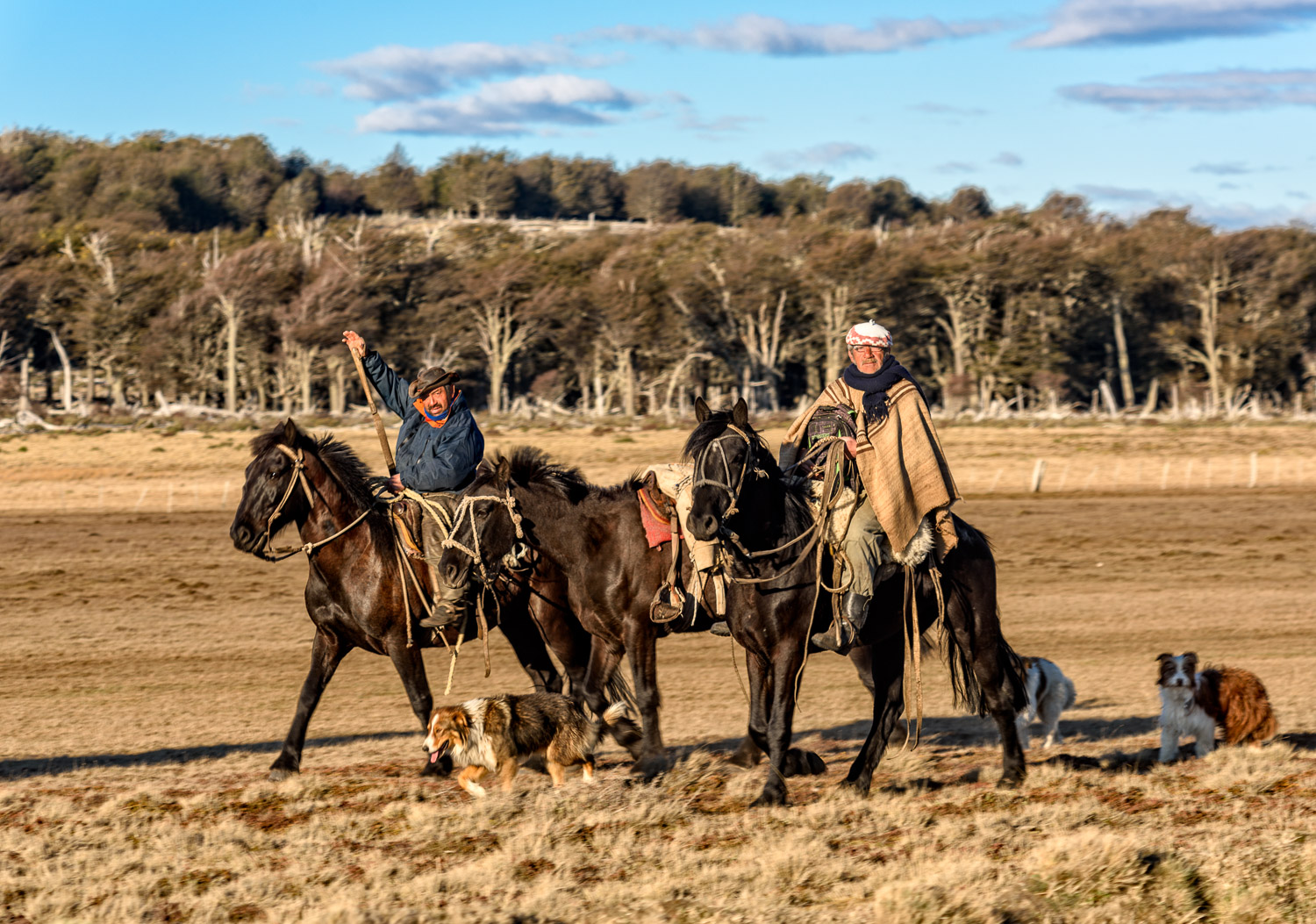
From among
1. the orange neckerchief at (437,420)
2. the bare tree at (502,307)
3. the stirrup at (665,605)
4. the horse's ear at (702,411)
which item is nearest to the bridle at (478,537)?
the orange neckerchief at (437,420)

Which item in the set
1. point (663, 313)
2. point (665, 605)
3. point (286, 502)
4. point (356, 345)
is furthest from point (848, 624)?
point (663, 313)

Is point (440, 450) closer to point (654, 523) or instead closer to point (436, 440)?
point (436, 440)

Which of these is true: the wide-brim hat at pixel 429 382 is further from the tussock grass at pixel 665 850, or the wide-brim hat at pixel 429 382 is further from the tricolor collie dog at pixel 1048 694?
the tricolor collie dog at pixel 1048 694

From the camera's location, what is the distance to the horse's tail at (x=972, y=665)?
797 cm

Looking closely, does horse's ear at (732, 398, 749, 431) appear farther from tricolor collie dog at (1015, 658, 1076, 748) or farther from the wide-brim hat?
tricolor collie dog at (1015, 658, 1076, 748)

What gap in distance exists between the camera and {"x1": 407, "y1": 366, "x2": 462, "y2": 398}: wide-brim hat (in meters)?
8.79

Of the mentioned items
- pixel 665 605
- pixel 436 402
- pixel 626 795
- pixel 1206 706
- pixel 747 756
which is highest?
pixel 436 402

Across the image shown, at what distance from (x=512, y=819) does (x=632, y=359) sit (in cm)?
5539

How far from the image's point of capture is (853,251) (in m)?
59.7

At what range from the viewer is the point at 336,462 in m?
8.70

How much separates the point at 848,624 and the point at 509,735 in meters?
2.02

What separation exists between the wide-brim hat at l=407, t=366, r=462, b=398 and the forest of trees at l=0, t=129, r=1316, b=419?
43324 mm

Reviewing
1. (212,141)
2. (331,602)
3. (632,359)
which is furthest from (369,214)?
(331,602)

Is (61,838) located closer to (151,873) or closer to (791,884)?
(151,873)
